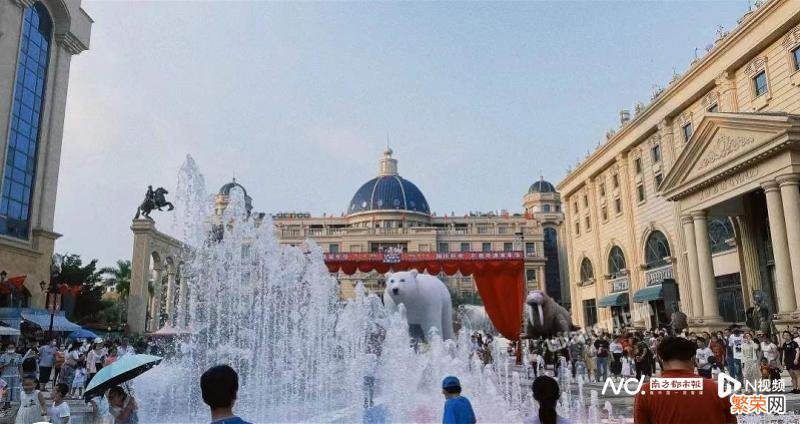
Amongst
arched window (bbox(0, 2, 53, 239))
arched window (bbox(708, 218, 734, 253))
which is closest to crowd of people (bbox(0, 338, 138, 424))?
arched window (bbox(0, 2, 53, 239))

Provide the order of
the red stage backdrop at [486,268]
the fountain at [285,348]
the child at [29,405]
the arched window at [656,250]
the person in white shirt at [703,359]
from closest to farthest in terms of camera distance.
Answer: the child at [29,405]
the fountain at [285,348]
the person in white shirt at [703,359]
the red stage backdrop at [486,268]
the arched window at [656,250]

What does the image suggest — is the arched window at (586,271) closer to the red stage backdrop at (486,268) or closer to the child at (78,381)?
the red stage backdrop at (486,268)

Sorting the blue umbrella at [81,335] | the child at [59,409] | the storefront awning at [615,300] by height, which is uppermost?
the storefront awning at [615,300]

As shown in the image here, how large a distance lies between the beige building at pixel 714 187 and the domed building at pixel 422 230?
3385 centimetres

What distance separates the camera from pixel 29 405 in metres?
5.71

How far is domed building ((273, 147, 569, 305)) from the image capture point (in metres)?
68.9

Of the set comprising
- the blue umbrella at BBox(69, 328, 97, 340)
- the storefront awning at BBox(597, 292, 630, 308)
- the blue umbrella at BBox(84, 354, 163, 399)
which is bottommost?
the blue umbrella at BBox(84, 354, 163, 399)

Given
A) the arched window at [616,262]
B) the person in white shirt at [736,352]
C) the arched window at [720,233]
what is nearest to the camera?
the person in white shirt at [736,352]

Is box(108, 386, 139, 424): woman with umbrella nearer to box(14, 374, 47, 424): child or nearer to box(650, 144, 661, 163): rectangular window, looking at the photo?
box(14, 374, 47, 424): child

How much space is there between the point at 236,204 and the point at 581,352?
10.8m

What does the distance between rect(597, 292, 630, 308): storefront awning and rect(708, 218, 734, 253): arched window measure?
8.25 m

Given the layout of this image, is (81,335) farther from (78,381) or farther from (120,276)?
(120,276)

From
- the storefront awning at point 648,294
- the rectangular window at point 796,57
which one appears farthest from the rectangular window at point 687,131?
the storefront awning at point 648,294

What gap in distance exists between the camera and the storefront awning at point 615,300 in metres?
31.3
